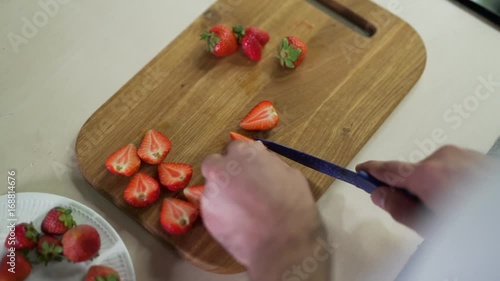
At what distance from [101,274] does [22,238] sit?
0.15 meters

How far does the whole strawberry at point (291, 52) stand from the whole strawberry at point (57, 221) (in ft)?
1.68

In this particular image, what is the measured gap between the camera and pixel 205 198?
33.8 inches

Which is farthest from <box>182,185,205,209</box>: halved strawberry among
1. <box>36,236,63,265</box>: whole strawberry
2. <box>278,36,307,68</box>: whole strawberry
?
<box>278,36,307,68</box>: whole strawberry

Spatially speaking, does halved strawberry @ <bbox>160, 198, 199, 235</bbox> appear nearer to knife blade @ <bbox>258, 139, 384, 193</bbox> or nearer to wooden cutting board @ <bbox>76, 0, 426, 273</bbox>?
wooden cutting board @ <bbox>76, 0, 426, 273</bbox>

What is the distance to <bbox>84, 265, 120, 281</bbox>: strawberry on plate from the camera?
0.82 m

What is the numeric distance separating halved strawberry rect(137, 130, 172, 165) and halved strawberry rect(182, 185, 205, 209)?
9 centimetres

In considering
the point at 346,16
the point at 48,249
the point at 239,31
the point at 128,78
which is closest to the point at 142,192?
the point at 48,249

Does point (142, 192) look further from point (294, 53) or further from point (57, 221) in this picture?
Result: point (294, 53)

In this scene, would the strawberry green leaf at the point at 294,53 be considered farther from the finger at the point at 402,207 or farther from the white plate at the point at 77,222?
the white plate at the point at 77,222

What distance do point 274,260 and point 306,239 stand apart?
70 millimetres

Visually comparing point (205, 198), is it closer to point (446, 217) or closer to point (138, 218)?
point (138, 218)

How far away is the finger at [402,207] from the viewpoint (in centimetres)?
81

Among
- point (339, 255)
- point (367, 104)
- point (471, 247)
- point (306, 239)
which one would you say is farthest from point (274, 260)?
point (367, 104)

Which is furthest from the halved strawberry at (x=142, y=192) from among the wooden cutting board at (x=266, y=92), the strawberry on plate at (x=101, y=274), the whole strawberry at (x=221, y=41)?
the whole strawberry at (x=221, y=41)
